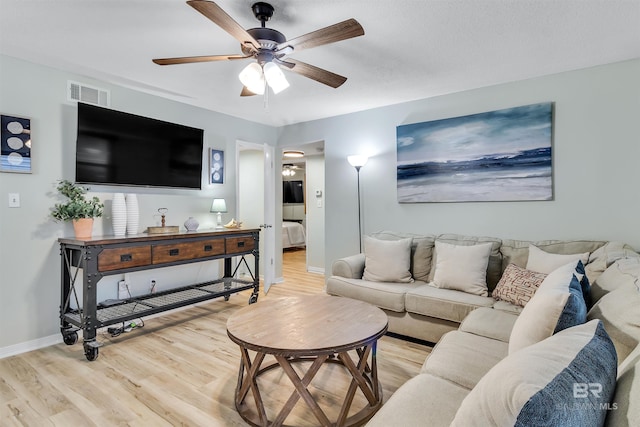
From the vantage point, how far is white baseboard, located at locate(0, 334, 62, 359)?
8.90ft

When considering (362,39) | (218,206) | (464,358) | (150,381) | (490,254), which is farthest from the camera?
(218,206)

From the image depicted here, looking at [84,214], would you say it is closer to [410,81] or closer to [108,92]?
[108,92]

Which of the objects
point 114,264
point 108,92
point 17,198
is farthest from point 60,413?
point 108,92

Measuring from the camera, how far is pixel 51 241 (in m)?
2.96

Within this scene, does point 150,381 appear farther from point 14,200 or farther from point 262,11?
point 262,11

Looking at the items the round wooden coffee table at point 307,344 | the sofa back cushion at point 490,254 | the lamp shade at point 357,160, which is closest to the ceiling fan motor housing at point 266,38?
the round wooden coffee table at point 307,344

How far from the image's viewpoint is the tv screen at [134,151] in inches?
120

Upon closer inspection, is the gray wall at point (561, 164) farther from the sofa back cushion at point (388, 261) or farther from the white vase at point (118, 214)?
the white vase at point (118, 214)

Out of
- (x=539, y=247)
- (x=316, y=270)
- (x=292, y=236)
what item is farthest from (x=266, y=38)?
(x=292, y=236)

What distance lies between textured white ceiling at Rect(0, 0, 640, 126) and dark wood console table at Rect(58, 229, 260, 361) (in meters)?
1.48

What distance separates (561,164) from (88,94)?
435 centimetres

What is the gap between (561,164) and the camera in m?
3.09

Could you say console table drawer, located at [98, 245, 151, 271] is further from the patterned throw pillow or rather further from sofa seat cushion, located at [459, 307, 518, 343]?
the patterned throw pillow

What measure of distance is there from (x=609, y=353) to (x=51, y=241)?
146 inches
